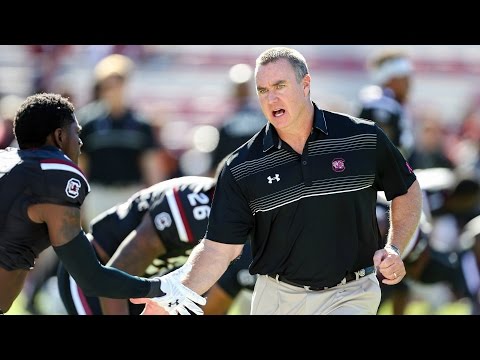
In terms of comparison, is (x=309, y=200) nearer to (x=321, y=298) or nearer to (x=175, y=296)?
(x=321, y=298)

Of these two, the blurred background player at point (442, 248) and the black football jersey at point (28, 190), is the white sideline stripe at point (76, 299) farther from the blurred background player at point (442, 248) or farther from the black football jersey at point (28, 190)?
the blurred background player at point (442, 248)

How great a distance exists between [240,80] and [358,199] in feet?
17.1

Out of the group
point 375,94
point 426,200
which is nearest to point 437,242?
point 426,200

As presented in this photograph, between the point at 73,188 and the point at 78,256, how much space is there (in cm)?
32

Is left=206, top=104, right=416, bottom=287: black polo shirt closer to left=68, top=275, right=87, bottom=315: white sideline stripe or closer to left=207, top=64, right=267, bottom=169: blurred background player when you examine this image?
left=68, top=275, right=87, bottom=315: white sideline stripe

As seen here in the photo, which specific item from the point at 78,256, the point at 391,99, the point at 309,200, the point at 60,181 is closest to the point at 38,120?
the point at 60,181

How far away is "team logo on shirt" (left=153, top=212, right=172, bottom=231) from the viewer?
6051 millimetres

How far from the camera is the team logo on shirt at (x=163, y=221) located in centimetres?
605

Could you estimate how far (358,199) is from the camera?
16.8 feet

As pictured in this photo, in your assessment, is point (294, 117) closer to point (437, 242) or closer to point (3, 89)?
point (437, 242)

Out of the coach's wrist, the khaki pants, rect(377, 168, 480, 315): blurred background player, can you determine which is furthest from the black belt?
rect(377, 168, 480, 315): blurred background player

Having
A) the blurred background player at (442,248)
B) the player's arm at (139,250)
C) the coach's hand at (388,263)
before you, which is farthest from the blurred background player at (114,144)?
the coach's hand at (388,263)

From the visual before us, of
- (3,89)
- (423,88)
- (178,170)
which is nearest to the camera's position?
(178,170)

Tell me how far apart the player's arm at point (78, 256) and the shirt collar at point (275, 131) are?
0.89m
